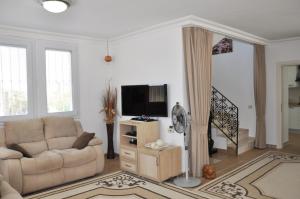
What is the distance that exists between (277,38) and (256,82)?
1119 millimetres

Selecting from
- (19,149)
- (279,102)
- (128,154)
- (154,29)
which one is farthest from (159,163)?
(279,102)

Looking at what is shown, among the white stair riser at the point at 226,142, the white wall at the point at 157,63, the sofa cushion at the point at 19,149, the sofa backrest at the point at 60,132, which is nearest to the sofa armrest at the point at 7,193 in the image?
the sofa cushion at the point at 19,149

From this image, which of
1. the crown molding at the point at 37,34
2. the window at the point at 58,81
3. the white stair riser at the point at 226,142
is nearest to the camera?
the crown molding at the point at 37,34

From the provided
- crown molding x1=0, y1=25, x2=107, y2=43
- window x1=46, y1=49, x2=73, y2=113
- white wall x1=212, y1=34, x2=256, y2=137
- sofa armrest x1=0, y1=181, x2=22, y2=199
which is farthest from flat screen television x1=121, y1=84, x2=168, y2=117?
white wall x1=212, y1=34, x2=256, y2=137

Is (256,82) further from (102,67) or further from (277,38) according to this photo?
(102,67)

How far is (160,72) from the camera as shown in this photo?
4.64 meters

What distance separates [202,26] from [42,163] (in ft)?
10.9

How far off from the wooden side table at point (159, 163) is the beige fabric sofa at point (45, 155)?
2.53ft

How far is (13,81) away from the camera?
460 cm

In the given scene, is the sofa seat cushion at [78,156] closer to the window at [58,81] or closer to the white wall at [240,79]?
the window at [58,81]

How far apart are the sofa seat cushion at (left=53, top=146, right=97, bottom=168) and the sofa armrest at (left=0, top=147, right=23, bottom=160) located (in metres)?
0.63

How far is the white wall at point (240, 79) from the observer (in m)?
6.71

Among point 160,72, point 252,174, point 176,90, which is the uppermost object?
point 160,72

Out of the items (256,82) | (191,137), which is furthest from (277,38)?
(191,137)
